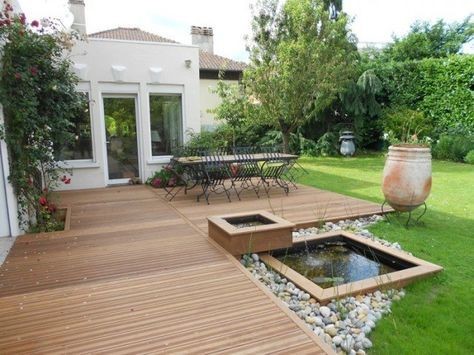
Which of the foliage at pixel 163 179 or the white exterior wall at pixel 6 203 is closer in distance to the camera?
the white exterior wall at pixel 6 203

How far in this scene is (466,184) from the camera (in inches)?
313

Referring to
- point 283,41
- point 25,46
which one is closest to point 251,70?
Answer: point 283,41

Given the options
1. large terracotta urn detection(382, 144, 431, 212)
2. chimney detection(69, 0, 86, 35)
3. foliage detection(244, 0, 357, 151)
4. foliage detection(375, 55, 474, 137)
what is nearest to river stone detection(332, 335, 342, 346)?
large terracotta urn detection(382, 144, 431, 212)

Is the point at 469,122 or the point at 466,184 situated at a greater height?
the point at 469,122

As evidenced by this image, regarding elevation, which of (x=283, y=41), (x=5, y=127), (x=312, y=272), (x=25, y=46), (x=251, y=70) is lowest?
(x=312, y=272)

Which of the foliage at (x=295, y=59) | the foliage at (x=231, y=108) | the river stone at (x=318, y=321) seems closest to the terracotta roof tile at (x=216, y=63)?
the foliage at (x=231, y=108)

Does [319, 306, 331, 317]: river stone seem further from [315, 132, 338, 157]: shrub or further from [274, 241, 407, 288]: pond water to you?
[315, 132, 338, 157]: shrub

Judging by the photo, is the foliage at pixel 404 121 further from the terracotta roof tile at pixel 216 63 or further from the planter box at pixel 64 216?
the planter box at pixel 64 216

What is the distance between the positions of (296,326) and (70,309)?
1.71 m

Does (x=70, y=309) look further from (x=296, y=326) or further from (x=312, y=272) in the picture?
(x=312, y=272)

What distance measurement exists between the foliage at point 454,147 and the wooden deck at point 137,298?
983 cm

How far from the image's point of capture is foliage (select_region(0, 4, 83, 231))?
4.50 meters

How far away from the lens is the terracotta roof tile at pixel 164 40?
62.5 feet

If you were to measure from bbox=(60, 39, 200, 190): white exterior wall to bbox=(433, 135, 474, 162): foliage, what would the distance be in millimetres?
8167
